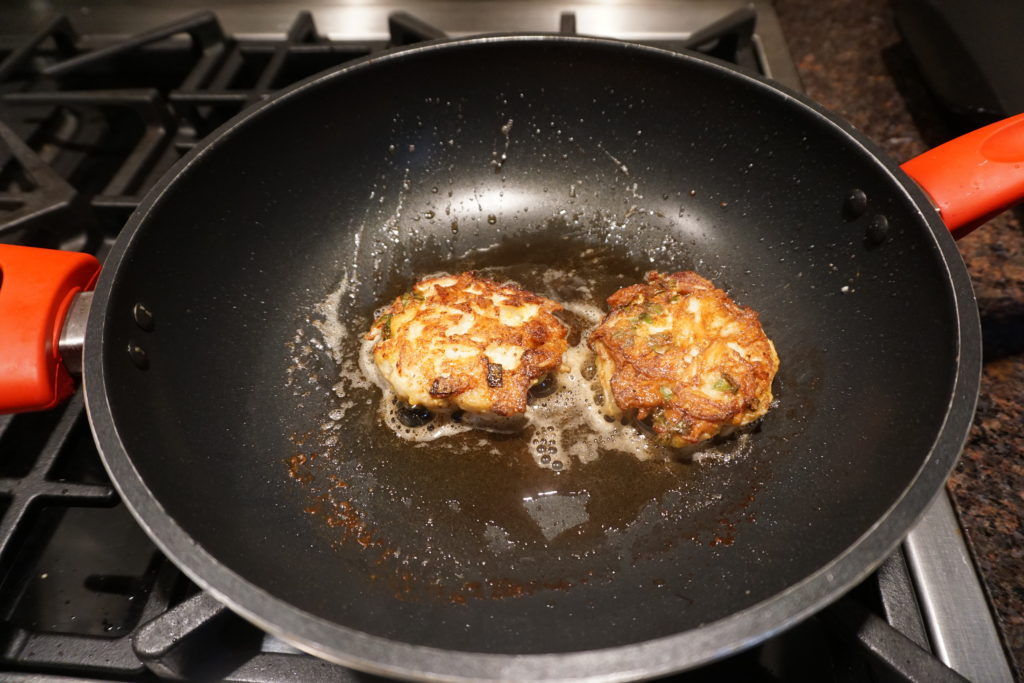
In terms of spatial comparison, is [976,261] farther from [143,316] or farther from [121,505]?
[121,505]

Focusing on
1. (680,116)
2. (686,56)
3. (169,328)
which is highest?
(686,56)

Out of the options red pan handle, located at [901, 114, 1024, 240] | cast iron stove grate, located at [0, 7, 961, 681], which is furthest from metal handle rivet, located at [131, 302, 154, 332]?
red pan handle, located at [901, 114, 1024, 240]

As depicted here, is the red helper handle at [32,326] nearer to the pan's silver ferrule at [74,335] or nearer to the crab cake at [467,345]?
the pan's silver ferrule at [74,335]

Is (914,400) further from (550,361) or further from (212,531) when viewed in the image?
(212,531)

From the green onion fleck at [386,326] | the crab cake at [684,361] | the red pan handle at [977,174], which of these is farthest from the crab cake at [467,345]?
the red pan handle at [977,174]

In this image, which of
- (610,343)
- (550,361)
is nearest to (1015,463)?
(610,343)
